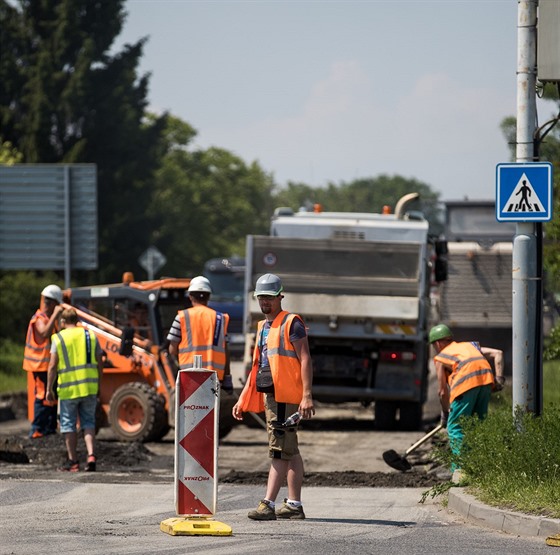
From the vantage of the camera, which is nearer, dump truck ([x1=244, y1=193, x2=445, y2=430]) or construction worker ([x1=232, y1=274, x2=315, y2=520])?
construction worker ([x1=232, y1=274, x2=315, y2=520])

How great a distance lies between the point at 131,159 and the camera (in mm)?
61406

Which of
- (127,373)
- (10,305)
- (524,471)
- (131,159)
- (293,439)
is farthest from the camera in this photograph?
(131,159)

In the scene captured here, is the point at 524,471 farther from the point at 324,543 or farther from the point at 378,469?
the point at 378,469

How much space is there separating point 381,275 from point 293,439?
11.2 m

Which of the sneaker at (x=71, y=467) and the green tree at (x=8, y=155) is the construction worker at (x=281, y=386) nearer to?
the sneaker at (x=71, y=467)

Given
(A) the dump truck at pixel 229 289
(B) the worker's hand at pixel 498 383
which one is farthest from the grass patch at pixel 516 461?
(A) the dump truck at pixel 229 289

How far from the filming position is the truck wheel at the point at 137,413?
19.1 meters

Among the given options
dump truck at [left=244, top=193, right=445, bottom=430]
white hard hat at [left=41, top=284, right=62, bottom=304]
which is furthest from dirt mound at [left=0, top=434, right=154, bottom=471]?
dump truck at [left=244, top=193, right=445, bottom=430]

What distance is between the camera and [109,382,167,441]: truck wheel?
1914 centimetres

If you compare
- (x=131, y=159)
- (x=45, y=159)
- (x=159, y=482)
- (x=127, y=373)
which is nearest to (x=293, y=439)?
(x=159, y=482)

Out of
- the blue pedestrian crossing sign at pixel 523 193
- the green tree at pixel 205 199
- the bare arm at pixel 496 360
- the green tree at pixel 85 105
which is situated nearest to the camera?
the blue pedestrian crossing sign at pixel 523 193

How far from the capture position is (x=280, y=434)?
11.1m

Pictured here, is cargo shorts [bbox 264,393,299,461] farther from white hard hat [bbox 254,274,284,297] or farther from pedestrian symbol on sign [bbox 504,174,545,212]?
pedestrian symbol on sign [bbox 504,174,545,212]

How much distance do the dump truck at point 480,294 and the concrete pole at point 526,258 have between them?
17105mm
